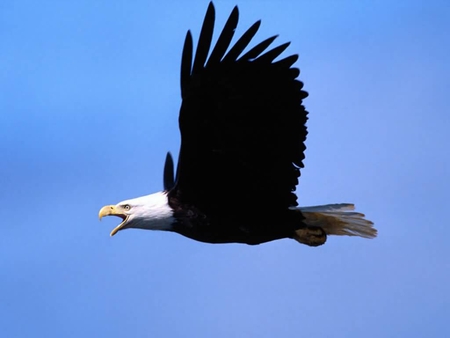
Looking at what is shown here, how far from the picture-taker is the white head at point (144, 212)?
1051cm

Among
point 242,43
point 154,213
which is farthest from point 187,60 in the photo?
point 154,213

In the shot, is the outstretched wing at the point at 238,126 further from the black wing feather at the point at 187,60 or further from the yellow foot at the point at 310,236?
the yellow foot at the point at 310,236

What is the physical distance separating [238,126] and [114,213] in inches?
61.4

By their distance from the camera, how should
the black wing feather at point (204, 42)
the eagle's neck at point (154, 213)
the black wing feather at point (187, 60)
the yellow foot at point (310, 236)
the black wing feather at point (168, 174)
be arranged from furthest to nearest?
the black wing feather at point (168, 174), the yellow foot at point (310, 236), the eagle's neck at point (154, 213), the black wing feather at point (187, 60), the black wing feather at point (204, 42)

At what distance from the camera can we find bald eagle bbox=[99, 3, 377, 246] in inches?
384

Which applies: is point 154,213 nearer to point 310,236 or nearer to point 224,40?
point 310,236

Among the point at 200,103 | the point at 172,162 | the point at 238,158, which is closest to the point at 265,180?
the point at 238,158

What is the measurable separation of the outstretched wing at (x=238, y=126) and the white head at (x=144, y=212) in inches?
6.8

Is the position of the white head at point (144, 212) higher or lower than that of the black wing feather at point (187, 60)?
lower

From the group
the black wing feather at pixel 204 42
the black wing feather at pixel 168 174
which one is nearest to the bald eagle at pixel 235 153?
the black wing feather at pixel 204 42

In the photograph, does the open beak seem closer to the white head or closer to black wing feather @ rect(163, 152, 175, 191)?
the white head

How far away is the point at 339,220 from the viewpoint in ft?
36.2

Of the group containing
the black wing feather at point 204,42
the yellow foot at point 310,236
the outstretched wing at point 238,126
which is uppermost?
the black wing feather at point 204,42

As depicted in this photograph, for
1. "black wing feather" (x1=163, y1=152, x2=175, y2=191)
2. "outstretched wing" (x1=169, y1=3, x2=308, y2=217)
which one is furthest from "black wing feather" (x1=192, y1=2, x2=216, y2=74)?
"black wing feather" (x1=163, y1=152, x2=175, y2=191)
